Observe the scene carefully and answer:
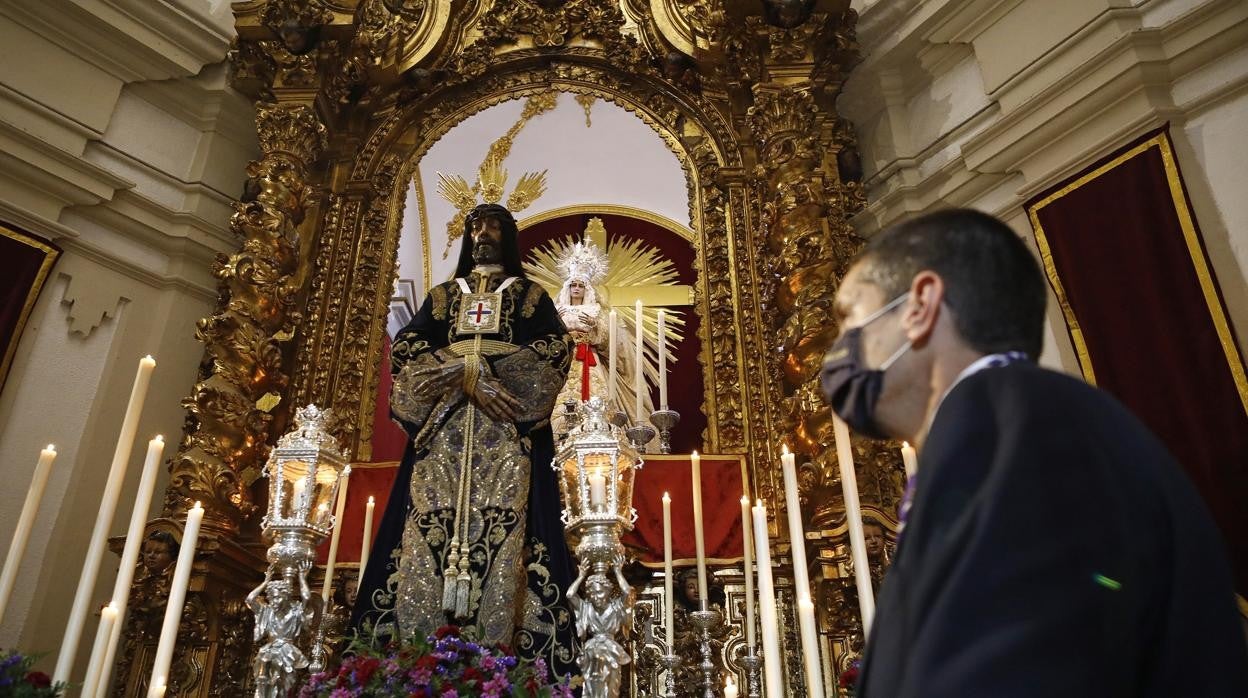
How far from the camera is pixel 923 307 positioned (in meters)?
1.06

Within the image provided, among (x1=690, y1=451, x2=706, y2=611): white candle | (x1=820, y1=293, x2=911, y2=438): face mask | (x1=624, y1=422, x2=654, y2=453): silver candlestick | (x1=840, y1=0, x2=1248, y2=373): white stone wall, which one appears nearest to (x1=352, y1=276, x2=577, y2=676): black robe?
(x1=690, y1=451, x2=706, y2=611): white candle

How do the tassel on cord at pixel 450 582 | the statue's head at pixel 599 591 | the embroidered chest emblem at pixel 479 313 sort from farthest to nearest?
the embroidered chest emblem at pixel 479 313
the tassel on cord at pixel 450 582
the statue's head at pixel 599 591

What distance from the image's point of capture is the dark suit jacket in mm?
735

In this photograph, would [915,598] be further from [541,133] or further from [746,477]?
[541,133]

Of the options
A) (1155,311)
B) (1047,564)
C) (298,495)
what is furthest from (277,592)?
(1155,311)

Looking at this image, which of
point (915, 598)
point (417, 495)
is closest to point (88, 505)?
point (417, 495)

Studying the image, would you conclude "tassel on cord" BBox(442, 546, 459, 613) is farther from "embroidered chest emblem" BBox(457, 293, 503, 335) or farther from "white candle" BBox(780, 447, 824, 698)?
"white candle" BBox(780, 447, 824, 698)

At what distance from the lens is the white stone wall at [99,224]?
4281 mm

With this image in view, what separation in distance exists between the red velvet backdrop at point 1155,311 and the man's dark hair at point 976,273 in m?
2.82

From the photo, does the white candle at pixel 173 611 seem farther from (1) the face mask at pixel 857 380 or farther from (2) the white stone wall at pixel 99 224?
(2) the white stone wall at pixel 99 224

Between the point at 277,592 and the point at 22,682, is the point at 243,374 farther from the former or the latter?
the point at 22,682

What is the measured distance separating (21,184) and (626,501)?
385cm

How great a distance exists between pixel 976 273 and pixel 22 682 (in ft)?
6.66

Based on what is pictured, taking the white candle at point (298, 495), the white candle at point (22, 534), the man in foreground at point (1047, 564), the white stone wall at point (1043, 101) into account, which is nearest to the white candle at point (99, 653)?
the white candle at point (22, 534)
